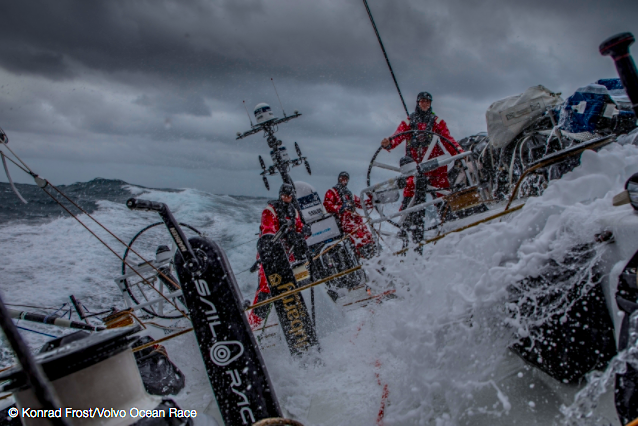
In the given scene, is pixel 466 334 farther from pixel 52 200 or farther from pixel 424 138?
pixel 52 200

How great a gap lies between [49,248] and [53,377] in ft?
43.6

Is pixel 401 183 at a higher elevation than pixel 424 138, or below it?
below

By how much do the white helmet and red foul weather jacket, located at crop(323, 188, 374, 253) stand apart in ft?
15.3

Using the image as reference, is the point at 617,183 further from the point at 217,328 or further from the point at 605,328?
the point at 217,328

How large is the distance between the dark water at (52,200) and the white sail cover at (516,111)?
13013 millimetres

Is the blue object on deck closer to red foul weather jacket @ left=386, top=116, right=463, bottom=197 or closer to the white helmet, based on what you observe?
red foul weather jacket @ left=386, top=116, right=463, bottom=197

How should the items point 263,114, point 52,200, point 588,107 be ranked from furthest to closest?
point 52,200, point 263,114, point 588,107

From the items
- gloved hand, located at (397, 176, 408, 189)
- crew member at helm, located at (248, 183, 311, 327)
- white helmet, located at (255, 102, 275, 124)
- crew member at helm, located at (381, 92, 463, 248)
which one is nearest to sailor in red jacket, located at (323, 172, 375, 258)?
crew member at helm, located at (248, 183, 311, 327)

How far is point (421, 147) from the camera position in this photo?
205 inches

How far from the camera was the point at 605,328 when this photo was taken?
1.58 metres

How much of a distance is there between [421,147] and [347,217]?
2.71 meters

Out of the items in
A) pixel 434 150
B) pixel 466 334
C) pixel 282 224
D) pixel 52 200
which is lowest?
pixel 466 334

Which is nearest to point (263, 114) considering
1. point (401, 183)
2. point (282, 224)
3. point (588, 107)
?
point (282, 224)

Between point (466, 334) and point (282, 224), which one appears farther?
point (282, 224)
